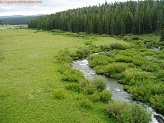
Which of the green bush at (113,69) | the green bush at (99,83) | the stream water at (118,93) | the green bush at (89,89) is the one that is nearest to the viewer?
the stream water at (118,93)

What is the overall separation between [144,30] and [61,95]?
250 ft

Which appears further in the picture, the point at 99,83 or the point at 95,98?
the point at 99,83

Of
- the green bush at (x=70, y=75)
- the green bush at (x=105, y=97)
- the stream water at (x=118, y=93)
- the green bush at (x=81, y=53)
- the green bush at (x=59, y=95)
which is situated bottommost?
the stream water at (x=118, y=93)

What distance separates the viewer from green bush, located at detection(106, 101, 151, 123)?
46.6ft

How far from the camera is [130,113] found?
1451cm

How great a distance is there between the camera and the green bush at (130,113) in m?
14.2

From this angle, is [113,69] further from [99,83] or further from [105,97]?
[105,97]

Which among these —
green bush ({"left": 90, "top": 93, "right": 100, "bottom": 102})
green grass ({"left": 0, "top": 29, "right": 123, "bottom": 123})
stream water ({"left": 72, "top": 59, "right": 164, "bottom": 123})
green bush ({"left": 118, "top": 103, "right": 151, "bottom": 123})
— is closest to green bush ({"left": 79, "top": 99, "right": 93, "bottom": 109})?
green grass ({"left": 0, "top": 29, "right": 123, "bottom": 123})

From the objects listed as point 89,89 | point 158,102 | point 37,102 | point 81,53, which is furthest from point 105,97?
point 81,53

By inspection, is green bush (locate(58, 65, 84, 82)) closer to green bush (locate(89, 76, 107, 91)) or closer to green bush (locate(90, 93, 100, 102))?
green bush (locate(89, 76, 107, 91))

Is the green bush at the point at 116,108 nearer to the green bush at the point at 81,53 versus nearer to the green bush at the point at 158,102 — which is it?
the green bush at the point at 158,102

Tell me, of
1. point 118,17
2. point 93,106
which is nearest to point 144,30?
point 118,17

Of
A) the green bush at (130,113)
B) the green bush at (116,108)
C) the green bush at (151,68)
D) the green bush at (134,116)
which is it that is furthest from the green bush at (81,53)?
the green bush at (134,116)

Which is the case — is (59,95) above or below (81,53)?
below
